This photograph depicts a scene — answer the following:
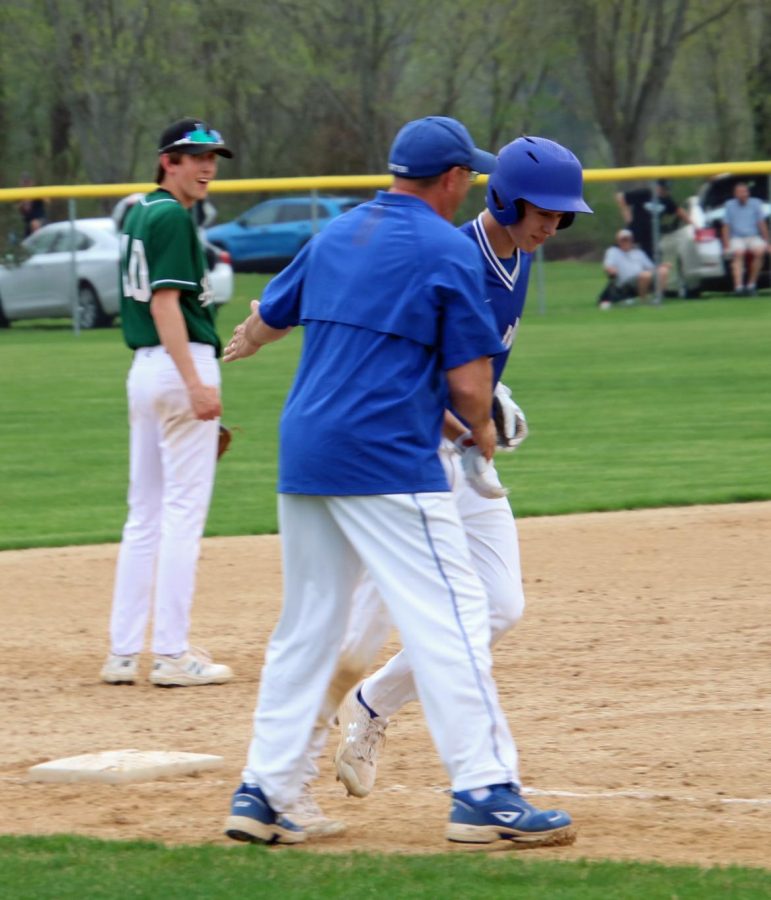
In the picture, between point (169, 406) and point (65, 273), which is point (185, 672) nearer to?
point (169, 406)

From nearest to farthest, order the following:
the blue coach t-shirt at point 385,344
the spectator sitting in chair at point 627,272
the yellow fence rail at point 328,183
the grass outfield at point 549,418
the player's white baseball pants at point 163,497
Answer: the blue coach t-shirt at point 385,344 → the player's white baseball pants at point 163,497 → the grass outfield at point 549,418 → the yellow fence rail at point 328,183 → the spectator sitting in chair at point 627,272

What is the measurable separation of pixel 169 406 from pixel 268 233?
812 inches

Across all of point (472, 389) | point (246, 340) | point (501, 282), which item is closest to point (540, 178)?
point (501, 282)

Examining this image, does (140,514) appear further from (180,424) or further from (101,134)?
(101,134)

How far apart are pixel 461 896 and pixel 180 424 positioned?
279cm

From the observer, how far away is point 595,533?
375 inches

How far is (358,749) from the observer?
495 centimetres

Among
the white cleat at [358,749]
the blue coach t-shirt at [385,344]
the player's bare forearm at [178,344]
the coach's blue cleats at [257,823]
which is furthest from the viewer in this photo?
the player's bare forearm at [178,344]

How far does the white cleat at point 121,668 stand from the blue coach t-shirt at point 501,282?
233 centimetres

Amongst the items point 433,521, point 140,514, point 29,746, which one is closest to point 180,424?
point 140,514

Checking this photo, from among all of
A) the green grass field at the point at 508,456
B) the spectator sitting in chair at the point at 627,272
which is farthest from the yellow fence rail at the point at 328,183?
the green grass field at the point at 508,456

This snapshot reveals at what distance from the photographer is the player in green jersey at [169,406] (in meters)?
6.27

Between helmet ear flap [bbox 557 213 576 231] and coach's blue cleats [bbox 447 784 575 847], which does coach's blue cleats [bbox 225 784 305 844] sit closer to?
coach's blue cleats [bbox 447 784 575 847]

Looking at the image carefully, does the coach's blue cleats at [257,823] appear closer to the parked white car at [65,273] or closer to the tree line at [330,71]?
the parked white car at [65,273]
